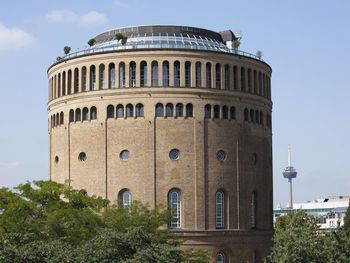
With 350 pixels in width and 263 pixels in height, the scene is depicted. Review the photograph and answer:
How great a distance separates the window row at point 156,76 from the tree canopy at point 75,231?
33.8ft

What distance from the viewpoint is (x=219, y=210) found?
58.2 meters

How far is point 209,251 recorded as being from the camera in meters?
56.2

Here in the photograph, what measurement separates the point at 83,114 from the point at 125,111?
13.1ft

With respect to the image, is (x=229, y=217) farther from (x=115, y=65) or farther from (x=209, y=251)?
(x=115, y=65)

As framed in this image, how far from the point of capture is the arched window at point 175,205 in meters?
Result: 56.8

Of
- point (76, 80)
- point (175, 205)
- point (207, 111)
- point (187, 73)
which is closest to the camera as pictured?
point (175, 205)

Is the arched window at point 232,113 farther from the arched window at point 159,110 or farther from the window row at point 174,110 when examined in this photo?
the arched window at point 159,110

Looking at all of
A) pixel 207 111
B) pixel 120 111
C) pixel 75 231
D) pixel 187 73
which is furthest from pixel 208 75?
pixel 75 231

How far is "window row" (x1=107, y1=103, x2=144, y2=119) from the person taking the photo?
57.4 metres

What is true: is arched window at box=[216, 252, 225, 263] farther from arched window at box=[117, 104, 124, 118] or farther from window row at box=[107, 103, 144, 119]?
arched window at box=[117, 104, 124, 118]

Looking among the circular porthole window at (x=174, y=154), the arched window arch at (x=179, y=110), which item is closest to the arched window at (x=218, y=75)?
→ the arched window arch at (x=179, y=110)

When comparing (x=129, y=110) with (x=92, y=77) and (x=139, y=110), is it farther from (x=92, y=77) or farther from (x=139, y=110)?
(x=92, y=77)

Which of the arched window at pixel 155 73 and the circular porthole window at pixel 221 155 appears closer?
the arched window at pixel 155 73

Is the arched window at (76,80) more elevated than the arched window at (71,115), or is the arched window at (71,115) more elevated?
the arched window at (76,80)
